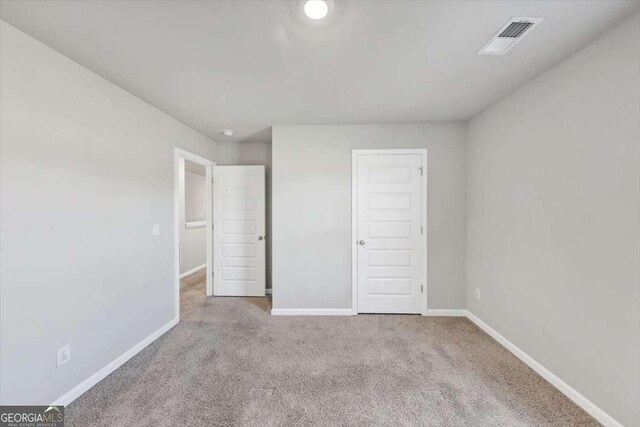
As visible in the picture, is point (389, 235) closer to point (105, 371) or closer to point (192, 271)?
point (105, 371)

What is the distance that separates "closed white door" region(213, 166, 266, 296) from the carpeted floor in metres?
1.03

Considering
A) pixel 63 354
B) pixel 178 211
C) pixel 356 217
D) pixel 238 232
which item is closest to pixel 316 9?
pixel 356 217

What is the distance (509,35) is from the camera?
1.60 m

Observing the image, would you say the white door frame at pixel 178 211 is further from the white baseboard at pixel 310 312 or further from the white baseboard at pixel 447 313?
the white baseboard at pixel 447 313

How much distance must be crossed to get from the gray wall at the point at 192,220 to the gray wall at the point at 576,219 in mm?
4948

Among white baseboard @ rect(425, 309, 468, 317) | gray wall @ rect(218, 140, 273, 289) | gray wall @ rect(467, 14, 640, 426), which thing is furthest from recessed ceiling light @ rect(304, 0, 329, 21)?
white baseboard @ rect(425, 309, 468, 317)

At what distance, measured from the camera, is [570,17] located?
145 centimetres

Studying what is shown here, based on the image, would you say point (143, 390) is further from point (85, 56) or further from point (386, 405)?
point (85, 56)

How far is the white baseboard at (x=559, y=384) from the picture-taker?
1607mm

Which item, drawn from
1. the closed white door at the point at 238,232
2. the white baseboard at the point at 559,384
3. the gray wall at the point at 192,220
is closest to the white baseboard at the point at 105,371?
the closed white door at the point at 238,232

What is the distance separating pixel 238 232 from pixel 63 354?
2379 millimetres

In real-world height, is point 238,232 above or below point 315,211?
below
